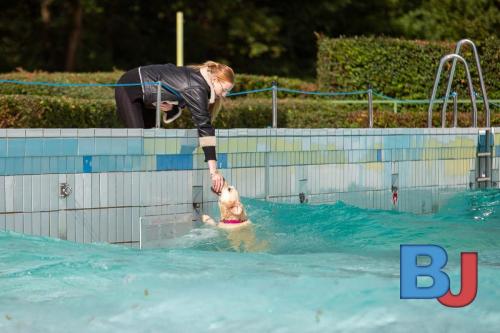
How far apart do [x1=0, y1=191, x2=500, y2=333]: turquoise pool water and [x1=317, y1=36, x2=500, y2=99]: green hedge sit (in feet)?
37.7

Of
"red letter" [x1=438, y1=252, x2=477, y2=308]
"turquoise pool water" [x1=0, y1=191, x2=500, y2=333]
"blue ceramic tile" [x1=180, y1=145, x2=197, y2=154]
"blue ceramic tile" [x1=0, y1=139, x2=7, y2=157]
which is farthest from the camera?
"blue ceramic tile" [x1=180, y1=145, x2=197, y2=154]

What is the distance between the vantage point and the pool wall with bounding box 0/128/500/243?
9.67 metres

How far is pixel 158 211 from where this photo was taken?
10633 mm

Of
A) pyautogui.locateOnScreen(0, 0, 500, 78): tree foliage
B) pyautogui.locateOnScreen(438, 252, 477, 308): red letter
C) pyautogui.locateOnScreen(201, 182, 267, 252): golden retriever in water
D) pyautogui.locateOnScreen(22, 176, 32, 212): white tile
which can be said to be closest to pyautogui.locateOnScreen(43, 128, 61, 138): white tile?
pyautogui.locateOnScreen(22, 176, 32, 212): white tile

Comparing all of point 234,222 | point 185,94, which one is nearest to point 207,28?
point 185,94

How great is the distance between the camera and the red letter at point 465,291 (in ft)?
25.2

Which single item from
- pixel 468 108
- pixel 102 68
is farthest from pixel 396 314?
pixel 102 68

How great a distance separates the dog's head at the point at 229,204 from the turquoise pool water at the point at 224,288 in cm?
22

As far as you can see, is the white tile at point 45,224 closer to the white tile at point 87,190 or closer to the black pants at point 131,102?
the white tile at point 87,190

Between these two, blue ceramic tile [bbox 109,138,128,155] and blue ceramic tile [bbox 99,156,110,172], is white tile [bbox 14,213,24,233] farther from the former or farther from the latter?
blue ceramic tile [bbox 109,138,128,155]

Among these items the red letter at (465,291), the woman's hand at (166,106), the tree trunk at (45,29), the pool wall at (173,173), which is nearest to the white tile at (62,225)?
the pool wall at (173,173)

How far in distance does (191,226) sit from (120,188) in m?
0.93

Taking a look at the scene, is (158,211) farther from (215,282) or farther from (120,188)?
(215,282)

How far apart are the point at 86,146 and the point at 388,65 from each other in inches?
519
